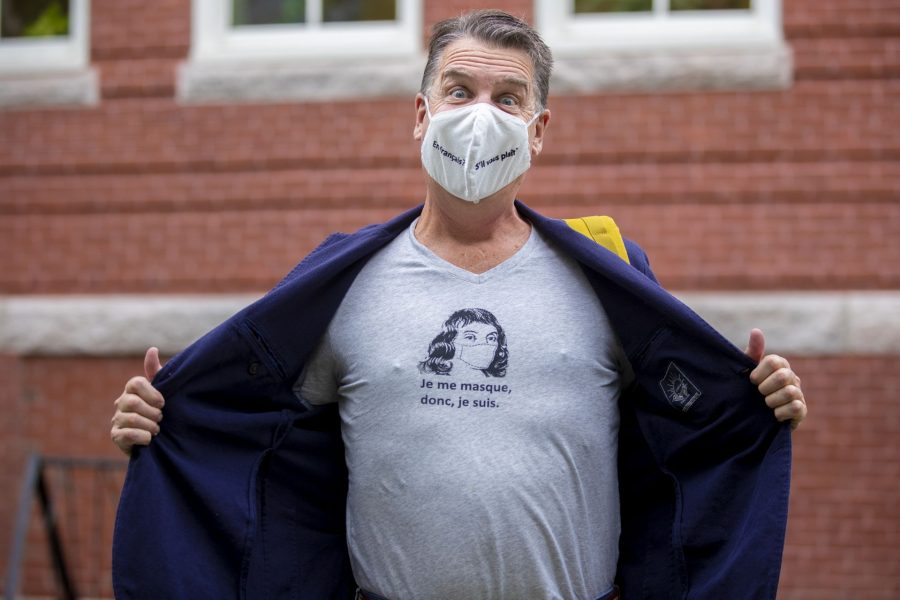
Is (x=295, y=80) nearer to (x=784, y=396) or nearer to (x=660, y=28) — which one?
(x=660, y=28)

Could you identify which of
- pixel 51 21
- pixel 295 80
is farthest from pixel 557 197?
pixel 51 21

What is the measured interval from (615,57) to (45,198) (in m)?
3.51

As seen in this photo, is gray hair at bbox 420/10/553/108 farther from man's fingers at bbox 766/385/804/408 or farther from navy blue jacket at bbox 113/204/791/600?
man's fingers at bbox 766/385/804/408

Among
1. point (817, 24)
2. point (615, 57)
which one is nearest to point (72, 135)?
point (615, 57)

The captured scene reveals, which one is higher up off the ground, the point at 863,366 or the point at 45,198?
the point at 45,198

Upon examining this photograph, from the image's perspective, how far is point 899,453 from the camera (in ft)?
20.4

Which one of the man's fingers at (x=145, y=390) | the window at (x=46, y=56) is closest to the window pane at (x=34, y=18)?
the window at (x=46, y=56)

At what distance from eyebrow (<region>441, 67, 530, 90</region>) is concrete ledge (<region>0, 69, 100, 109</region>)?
4.69 meters

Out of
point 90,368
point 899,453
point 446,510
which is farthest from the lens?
point 90,368

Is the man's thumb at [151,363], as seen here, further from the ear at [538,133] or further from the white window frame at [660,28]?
the white window frame at [660,28]

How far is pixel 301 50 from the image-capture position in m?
6.94

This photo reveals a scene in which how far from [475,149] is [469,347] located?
1.59 ft

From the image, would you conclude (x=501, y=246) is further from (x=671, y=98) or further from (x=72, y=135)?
(x=72, y=135)

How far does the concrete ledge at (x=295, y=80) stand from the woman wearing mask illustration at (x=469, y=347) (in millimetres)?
4073
